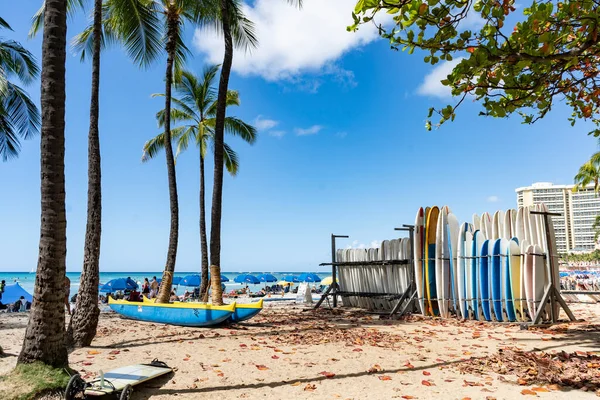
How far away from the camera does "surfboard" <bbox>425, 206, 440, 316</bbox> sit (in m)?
12.4

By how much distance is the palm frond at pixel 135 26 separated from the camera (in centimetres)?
1227

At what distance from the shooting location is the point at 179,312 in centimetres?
1068

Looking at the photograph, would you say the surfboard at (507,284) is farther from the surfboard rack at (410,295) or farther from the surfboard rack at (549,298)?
the surfboard rack at (410,295)

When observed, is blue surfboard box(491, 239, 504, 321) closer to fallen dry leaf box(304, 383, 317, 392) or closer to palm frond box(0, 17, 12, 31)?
fallen dry leaf box(304, 383, 317, 392)

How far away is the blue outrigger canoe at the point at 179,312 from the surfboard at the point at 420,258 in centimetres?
541

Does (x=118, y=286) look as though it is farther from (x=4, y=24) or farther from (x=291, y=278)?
(x=291, y=278)

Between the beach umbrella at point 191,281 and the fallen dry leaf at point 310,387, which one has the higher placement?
the fallen dry leaf at point 310,387

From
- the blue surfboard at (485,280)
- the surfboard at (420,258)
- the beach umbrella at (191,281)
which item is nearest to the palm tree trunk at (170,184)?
the surfboard at (420,258)

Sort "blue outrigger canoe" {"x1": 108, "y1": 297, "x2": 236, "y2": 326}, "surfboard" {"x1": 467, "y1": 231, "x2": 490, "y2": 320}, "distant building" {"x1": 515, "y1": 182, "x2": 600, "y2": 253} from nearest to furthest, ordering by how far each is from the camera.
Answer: "blue outrigger canoe" {"x1": 108, "y1": 297, "x2": 236, "y2": 326}
"surfboard" {"x1": 467, "y1": 231, "x2": 490, "y2": 320}
"distant building" {"x1": 515, "y1": 182, "x2": 600, "y2": 253}

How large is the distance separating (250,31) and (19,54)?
8.83 meters

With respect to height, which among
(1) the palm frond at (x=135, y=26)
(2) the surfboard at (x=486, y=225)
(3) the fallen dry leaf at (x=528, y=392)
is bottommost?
(3) the fallen dry leaf at (x=528, y=392)

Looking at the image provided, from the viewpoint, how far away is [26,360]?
16.8ft

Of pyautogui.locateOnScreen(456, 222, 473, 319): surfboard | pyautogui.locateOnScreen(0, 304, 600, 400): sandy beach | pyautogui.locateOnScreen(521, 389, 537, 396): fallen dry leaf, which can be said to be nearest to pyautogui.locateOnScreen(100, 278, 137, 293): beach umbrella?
pyautogui.locateOnScreen(0, 304, 600, 400): sandy beach

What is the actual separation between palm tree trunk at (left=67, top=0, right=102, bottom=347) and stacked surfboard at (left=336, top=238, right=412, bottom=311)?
8269mm
